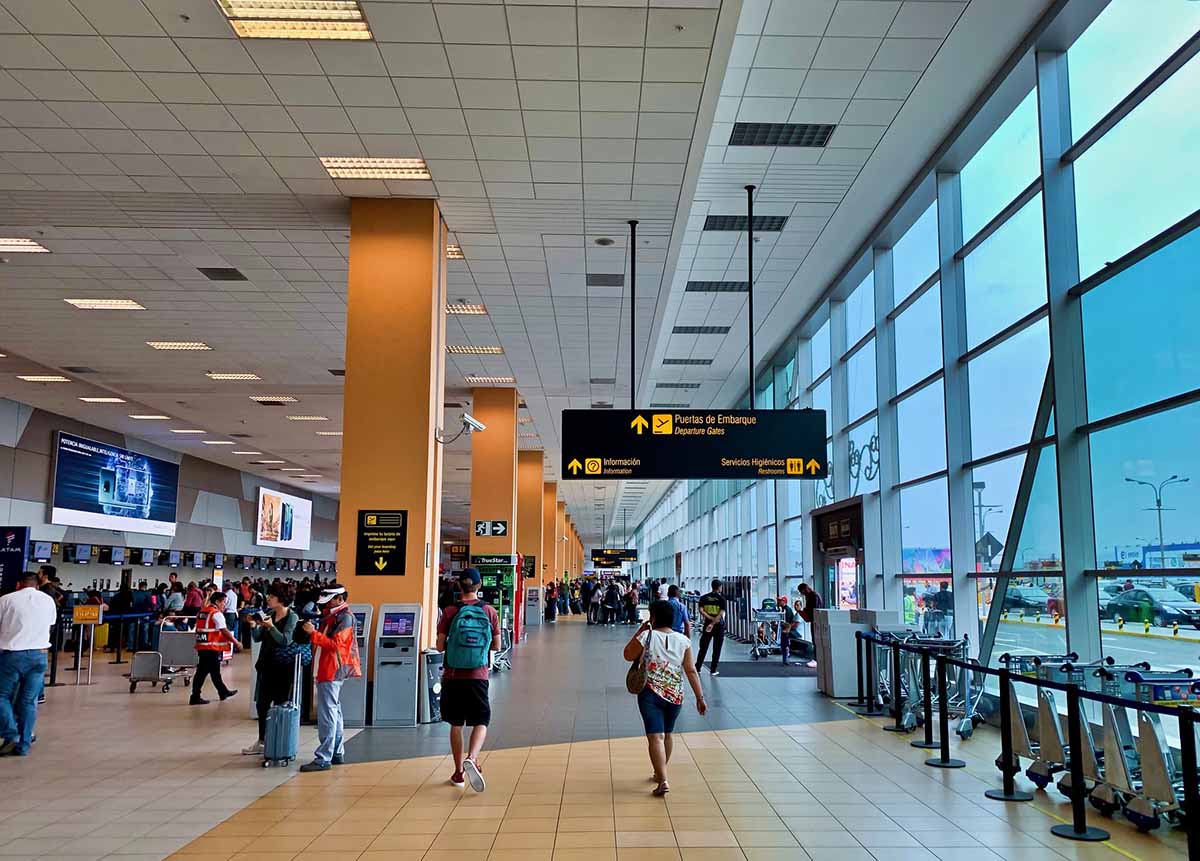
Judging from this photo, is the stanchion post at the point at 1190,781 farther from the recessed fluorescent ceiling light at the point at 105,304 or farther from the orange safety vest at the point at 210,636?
the recessed fluorescent ceiling light at the point at 105,304

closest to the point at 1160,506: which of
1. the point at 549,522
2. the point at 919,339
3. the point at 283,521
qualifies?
the point at 919,339

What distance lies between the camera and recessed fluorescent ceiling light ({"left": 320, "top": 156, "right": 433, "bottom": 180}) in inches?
350

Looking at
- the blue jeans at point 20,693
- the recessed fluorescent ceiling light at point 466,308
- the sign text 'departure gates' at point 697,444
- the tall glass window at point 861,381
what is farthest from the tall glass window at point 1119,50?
the blue jeans at point 20,693

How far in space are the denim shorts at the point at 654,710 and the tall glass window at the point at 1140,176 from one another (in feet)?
16.6

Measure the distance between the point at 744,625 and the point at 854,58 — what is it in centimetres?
1550

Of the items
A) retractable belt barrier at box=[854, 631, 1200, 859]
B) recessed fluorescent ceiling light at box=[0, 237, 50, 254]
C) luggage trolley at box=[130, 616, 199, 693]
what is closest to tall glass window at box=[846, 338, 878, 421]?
retractable belt barrier at box=[854, 631, 1200, 859]

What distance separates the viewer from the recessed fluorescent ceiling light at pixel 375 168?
8.88 meters

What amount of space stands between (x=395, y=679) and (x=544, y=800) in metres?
3.33

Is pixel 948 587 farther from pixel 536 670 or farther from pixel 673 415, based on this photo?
pixel 536 670

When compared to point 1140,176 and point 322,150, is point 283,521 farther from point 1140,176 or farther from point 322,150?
point 1140,176

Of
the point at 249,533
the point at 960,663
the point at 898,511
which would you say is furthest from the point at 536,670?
the point at 249,533

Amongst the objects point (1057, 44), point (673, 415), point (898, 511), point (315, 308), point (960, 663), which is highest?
point (1057, 44)

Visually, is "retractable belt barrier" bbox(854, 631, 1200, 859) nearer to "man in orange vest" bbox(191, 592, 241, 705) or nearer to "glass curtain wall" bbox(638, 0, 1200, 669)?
"glass curtain wall" bbox(638, 0, 1200, 669)

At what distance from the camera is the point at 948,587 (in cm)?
1143
